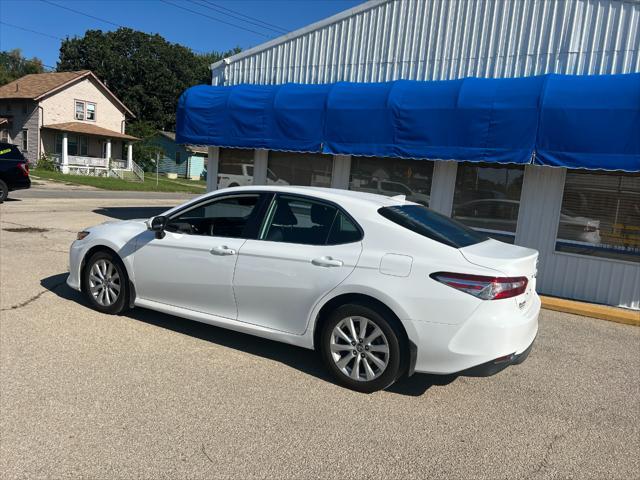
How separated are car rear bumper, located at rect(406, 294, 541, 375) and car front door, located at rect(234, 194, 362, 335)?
82 centimetres

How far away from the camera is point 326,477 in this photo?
3.07 meters

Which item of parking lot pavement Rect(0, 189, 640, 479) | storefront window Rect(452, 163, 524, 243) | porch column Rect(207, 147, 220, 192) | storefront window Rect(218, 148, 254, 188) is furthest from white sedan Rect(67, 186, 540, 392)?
porch column Rect(207, 147, 220, 192)

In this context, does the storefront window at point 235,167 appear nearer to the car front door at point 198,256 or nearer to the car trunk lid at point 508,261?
the car front door at point 198,256

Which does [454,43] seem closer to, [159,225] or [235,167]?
[235,167]

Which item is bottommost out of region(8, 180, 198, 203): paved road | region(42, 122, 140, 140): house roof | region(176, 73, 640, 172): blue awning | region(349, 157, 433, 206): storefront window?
region(8, 180, 198, 203): paved road

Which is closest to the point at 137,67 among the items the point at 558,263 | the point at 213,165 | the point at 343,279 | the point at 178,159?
the point at 178,159

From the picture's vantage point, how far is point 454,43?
9.72 m

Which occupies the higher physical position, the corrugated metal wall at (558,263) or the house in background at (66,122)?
the house in background at (66,122)

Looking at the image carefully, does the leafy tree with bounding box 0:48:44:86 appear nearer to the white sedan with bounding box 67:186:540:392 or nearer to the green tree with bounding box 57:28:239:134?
the green tree with bounding box 57:28:239:134

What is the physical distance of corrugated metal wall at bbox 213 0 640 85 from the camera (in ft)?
27.3

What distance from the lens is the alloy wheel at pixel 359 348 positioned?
162 inches

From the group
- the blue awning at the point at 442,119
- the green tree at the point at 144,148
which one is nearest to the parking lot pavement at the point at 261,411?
the blue awning at the point at 442,119

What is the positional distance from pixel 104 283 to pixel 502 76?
7355 millimetres

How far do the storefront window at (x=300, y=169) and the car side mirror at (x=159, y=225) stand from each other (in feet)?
19.2
